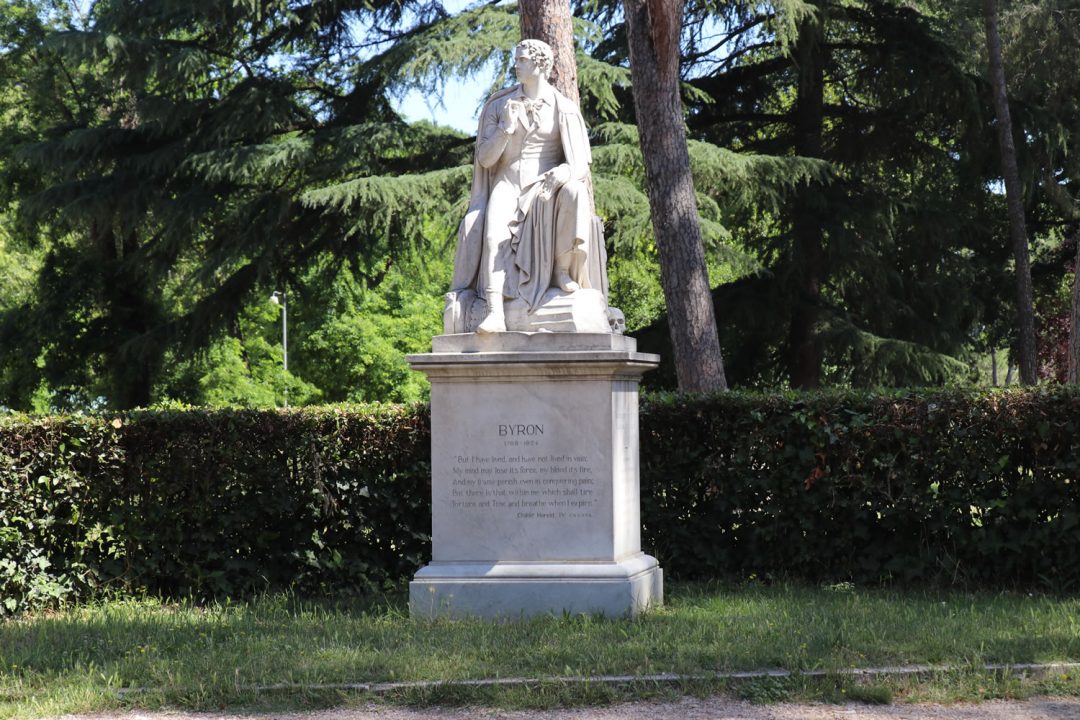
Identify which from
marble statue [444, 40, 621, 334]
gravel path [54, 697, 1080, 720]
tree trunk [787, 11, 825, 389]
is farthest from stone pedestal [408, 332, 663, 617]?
tree trunk [787, 11, 825, 389]

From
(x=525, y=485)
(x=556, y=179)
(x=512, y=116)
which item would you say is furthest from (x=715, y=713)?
(x=512, y=116)

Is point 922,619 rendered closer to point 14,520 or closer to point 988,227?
point 14,520

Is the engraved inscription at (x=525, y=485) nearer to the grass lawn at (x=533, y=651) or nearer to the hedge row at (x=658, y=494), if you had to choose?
the grass lawn at (x=533, y=651)

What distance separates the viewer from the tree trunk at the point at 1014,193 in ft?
57.2

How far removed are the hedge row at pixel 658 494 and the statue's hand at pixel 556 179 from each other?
2.40 m

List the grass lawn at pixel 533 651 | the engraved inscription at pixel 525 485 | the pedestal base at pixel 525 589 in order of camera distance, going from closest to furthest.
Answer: the grass lawn at pixel 533 651
the pedestal base at pixel 525 589
the engraved inscription at pixel 525 485

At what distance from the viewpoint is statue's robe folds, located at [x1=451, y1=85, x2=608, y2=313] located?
8.04 meters

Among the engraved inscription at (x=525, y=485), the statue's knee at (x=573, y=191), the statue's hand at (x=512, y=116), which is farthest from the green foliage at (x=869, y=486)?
the statue's hand at (x=512, y=116)

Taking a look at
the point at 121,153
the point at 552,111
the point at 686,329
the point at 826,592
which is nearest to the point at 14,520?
the point at 552,111

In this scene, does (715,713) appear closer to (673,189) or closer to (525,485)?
(525,485)

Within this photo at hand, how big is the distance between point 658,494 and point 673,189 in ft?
14.3

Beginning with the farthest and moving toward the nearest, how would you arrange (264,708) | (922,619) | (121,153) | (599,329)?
(121,153) → (599,329) → (922,619) → (264,708)

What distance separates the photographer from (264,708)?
18.8 ft

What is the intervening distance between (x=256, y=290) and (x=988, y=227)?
38.8ft
